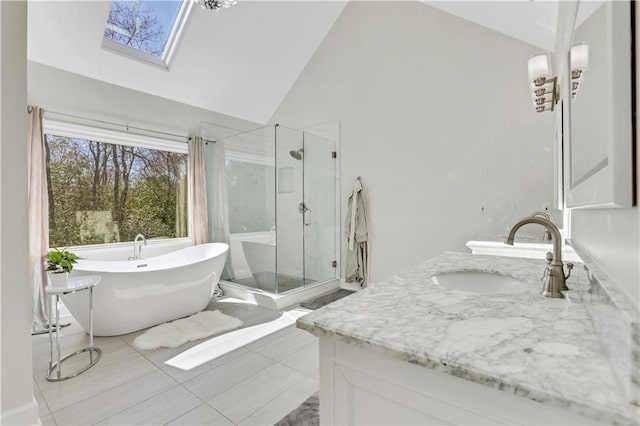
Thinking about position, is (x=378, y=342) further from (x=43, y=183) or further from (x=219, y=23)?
(x=219, y=23)

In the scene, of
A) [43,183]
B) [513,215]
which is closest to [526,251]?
[513,215]

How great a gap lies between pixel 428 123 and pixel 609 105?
3.12 meters

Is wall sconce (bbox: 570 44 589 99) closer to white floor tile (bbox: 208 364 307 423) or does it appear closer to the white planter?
white floor tile (bbox: 208 364 307 423)

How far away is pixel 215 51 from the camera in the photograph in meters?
3.68

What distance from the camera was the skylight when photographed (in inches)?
123

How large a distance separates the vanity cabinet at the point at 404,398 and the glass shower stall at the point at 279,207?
2896 mm

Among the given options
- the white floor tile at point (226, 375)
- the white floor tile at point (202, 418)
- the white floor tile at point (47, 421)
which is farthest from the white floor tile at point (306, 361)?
the white floor tile at point (47, 421)

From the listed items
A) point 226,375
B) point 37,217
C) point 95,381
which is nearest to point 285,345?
point 226,375

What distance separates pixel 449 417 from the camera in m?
0.61

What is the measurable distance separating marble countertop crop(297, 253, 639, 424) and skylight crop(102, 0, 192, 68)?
12.2ft

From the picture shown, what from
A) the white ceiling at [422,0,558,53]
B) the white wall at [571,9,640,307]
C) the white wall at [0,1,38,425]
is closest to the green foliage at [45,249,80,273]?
the white wall at [0,1,38,425]

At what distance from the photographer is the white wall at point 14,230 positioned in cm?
154

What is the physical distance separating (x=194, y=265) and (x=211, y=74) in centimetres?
242

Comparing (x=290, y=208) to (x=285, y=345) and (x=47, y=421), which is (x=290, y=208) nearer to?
(x=285, y=345)
